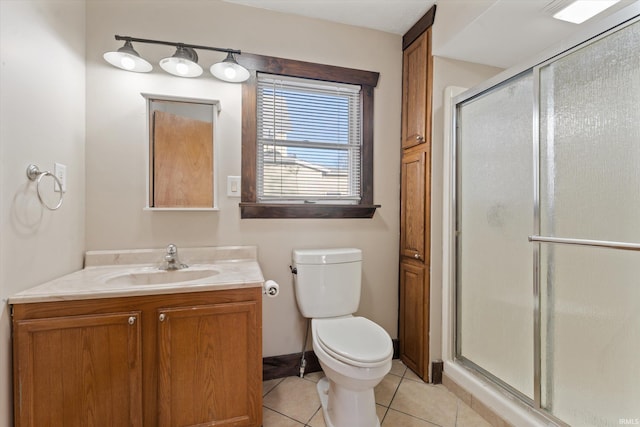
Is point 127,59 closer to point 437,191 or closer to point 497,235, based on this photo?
point 437,191

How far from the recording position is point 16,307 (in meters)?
1.09

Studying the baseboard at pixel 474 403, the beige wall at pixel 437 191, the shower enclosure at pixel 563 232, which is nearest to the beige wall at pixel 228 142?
the beige wall at pixel 437 191

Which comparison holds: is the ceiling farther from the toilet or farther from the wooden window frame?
the toilet

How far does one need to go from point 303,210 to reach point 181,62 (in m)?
1.07

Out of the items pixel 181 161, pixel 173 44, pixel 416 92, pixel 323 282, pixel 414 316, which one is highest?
pixel 173 44

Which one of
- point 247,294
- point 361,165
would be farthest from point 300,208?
point 247,294

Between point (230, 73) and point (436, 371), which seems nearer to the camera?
point (230, 73)

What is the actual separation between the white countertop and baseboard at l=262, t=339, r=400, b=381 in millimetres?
663

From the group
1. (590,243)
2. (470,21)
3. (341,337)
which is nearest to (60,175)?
(341,337)

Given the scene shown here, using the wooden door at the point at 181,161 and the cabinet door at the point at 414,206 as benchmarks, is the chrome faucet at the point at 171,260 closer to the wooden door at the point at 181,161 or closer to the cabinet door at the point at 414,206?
the wooden door at the point at 181,161

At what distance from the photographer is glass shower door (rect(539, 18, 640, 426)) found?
1.05m

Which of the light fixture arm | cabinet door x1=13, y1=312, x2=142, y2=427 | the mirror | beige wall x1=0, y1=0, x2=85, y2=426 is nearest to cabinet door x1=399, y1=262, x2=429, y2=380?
the mirror

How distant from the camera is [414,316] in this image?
1.92 meters

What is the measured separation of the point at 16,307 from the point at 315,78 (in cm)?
184
